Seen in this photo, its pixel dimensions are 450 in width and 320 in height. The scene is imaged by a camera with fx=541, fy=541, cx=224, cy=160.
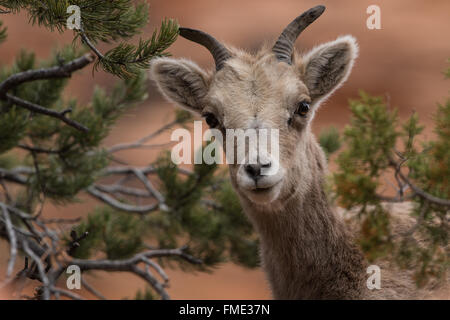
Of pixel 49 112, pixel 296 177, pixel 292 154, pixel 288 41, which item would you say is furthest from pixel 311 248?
pixel 49 112

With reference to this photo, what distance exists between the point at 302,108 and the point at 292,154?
49cm

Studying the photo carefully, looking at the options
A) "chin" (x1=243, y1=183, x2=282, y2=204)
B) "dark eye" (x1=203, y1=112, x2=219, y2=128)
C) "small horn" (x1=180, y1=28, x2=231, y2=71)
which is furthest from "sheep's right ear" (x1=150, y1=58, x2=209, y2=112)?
"chin" (x1=243, y1=183, x2=282, y2=204)

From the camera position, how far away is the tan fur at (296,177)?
507 cm

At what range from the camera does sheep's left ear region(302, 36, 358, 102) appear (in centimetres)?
560

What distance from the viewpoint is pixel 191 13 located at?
2336cm

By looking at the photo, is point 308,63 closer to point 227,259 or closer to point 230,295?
point 227,259

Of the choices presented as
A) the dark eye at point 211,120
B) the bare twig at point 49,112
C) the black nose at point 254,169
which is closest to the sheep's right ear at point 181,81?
the dark eye at point 211,120

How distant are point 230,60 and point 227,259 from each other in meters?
3.02

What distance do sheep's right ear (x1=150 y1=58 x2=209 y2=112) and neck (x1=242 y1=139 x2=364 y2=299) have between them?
1357 mm

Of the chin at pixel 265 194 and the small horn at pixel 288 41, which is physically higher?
the small horn at pixel 288 41

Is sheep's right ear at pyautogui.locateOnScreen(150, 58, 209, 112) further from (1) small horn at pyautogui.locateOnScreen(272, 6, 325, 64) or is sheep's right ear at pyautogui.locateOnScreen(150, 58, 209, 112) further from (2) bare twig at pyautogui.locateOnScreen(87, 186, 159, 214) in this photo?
(2) bare twig at pyautogui.locateOnScreen(87, 186, 159, 214)

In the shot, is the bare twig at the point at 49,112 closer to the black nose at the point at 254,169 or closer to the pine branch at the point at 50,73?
the pine branch at the point at 50,73

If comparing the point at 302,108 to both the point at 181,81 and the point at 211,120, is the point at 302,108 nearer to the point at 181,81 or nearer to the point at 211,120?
the point at 211,120
